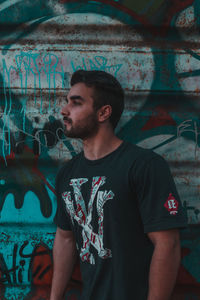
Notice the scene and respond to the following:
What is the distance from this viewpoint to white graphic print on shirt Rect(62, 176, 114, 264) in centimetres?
159

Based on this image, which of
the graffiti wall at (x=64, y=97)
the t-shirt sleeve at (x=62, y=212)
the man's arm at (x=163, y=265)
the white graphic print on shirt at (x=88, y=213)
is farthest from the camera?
the graffiti wall at (x=64, y=97)

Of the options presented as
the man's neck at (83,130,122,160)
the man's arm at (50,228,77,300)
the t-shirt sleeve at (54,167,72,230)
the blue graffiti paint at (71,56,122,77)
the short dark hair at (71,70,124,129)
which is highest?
the blue graffiti paint at (71,56,122,77)

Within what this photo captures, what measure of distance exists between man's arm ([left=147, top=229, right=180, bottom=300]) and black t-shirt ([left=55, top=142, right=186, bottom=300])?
0.19 feet

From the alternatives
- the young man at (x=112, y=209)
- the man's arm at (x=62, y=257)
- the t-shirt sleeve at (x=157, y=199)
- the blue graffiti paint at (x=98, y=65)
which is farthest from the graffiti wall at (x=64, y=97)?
the t-shirt sleeve at (x=157, y=199)

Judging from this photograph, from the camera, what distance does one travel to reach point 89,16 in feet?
6.89

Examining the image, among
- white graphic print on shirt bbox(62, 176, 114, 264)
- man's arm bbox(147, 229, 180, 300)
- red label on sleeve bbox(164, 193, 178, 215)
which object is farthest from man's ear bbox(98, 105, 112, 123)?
man's arm bbox(147, 229, 180, 300)

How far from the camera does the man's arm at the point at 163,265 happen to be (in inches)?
55.7

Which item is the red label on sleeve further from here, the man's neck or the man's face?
the man's face

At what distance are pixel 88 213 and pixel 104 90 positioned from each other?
704 millimetres

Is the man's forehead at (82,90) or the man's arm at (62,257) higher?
the man's forehead at (82,90)

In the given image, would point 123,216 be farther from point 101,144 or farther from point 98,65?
point 98,65

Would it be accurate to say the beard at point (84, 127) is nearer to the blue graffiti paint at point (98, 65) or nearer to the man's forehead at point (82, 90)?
the man's forehead at point (82, 90)

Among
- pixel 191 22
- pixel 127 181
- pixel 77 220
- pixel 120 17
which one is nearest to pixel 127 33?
pixel 120 17

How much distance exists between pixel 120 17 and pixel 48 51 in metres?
0.55
